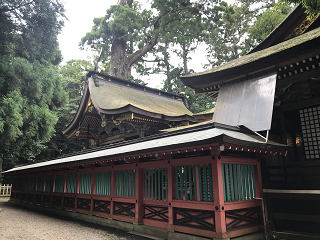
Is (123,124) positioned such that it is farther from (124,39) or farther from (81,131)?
(124,39)

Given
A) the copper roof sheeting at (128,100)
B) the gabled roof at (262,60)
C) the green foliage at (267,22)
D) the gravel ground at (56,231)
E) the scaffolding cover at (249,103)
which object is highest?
the green foliage at (267,22)

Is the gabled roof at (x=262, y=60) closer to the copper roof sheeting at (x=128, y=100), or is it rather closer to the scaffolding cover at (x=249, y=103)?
the scaffolding cover at (x=249, y=103)

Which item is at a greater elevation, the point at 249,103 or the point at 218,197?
the point at 249,103

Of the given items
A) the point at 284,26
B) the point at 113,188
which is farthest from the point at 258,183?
the point at 284,26

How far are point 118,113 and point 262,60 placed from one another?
7.05m

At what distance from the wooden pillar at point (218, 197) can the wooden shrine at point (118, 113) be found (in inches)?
261

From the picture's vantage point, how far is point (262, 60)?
7695mm

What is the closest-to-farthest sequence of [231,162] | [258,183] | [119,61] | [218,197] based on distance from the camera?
[218,197] → [231,162] → [258,183] → [119,61]

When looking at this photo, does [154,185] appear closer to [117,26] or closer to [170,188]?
[170,188]

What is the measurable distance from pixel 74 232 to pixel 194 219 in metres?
4.07

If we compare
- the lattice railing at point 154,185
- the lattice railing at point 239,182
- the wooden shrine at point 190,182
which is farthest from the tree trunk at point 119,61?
the lattice railing at point 239,182

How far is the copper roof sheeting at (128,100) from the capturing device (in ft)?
44.0

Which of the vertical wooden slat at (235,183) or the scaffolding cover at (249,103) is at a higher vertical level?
the scaffolding cover at (249,103)

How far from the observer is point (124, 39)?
25141mm
